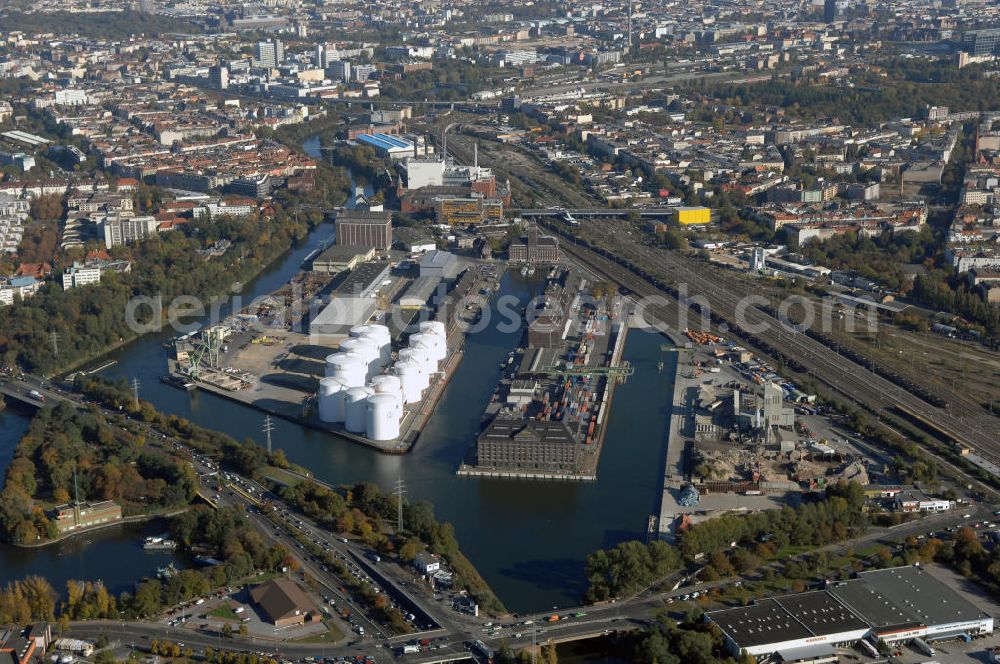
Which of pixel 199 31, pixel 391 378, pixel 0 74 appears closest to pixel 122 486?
pixel 391 378

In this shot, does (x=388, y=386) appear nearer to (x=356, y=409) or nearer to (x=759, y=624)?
(x=356, y=409)

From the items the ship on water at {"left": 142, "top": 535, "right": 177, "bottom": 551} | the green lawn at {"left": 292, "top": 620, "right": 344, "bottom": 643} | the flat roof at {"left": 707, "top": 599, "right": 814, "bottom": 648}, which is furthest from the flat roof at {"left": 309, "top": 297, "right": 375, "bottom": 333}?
Result: the flat roof at {"left": 707, "top": 599, "right": 814, "bottom": 648}

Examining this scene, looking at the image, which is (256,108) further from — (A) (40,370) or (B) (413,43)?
(A) (40,370)

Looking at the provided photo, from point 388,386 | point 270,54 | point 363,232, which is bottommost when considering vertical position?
point 388,386

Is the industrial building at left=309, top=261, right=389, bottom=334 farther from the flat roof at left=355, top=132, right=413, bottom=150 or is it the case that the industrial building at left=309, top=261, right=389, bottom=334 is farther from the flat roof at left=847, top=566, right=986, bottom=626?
the flat roof at left=355, top=132, right=413, bottom=150

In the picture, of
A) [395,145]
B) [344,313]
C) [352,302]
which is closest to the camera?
[344,313]

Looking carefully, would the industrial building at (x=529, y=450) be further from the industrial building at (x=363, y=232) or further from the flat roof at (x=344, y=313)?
the industrial building at (x=363, y=232)

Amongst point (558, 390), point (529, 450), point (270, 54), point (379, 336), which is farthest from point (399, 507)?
point (270, 54)
